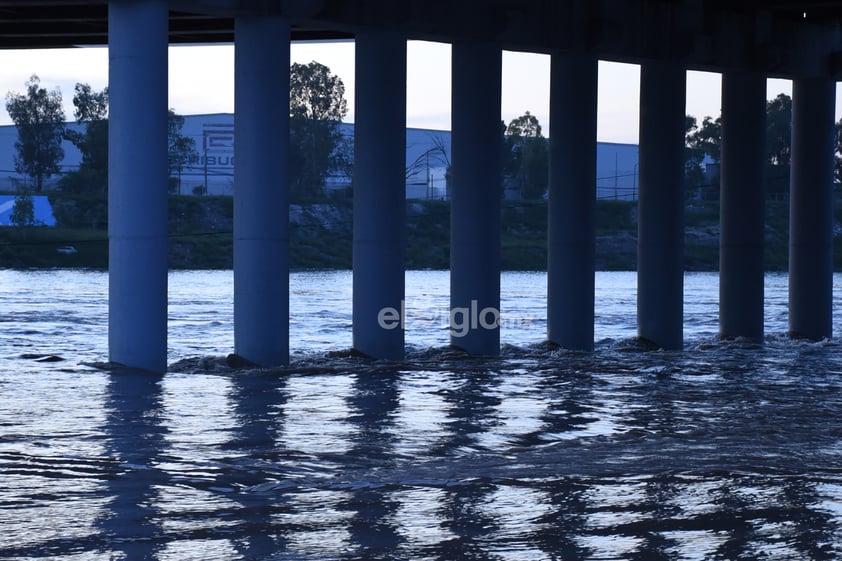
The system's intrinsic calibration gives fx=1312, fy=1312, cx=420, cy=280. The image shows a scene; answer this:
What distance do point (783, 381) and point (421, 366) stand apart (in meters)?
6.09

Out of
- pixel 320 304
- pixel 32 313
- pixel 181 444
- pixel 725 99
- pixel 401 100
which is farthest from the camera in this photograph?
pixel 320 304

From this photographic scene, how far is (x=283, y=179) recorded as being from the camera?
72.4 ft

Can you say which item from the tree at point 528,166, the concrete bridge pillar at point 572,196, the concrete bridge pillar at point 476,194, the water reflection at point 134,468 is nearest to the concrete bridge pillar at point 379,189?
the concrete bridge pillar at point 476,194

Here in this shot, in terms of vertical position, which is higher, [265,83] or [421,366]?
[265,83]

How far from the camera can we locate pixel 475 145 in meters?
25.6

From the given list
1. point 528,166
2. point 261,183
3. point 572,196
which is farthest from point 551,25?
point 528,166

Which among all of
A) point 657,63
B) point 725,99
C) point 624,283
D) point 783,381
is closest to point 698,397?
point 783,381

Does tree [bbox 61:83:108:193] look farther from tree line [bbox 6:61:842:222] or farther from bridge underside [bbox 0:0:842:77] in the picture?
bridge underside [bbox 0:0:842:77]

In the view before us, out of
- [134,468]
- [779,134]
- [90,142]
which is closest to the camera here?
[134,468]

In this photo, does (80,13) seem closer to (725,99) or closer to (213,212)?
(725,99)

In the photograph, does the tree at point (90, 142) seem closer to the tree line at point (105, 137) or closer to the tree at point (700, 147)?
the tree line at point (105, 137)

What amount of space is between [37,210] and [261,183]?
85549 millimetres

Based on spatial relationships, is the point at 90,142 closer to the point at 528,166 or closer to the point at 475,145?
the point at 528,166

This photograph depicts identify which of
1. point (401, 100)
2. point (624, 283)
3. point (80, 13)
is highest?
point (80, 13)
